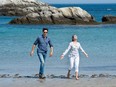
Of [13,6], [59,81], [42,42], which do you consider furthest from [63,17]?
[59,81]

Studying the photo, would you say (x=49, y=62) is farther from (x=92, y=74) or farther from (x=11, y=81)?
(x=11, y=81)

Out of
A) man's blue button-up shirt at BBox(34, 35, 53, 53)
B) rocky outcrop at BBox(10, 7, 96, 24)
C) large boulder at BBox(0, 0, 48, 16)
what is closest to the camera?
man's blue button-up shirt at BBox(34, 35, 53, 53)

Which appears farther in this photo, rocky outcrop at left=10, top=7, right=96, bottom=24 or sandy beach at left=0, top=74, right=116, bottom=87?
rocky outcrop at left=10, top=7, right=96, bottom=24

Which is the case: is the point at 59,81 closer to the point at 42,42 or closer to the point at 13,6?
the point at 42,42

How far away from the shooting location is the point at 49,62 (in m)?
22.7

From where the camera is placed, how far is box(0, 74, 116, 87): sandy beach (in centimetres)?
1469

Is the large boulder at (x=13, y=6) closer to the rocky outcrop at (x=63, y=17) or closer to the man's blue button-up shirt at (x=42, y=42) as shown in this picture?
the rocky outcrop at (x=63, y=17)

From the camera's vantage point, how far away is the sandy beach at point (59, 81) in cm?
1469

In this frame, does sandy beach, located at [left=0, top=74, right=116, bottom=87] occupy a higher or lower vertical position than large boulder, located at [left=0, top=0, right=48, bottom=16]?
lower

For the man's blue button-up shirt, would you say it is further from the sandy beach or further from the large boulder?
the large boulder

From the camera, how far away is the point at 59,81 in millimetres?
15562

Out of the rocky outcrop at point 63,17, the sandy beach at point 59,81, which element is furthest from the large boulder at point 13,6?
the sandy beach at point 59,81

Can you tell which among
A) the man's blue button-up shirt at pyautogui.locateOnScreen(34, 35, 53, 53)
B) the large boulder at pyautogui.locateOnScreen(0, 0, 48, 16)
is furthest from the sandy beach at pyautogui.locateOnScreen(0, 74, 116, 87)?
the large boulder at pyautogui.locateOnScreen(0, 0, 48, 16)

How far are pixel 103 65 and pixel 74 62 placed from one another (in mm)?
5254
